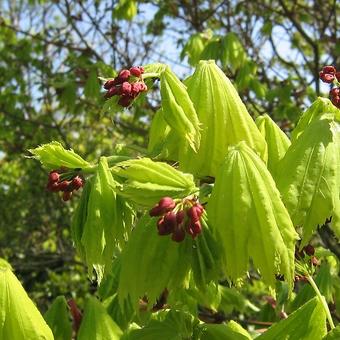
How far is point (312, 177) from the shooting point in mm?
1413

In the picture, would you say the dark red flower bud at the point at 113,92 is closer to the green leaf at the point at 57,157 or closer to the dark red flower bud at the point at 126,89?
the dark red flower bud at the point at 126,89

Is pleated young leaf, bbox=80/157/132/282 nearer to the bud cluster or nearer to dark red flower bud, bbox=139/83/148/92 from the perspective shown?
dark red flower bud, bbox=139/83/148/92

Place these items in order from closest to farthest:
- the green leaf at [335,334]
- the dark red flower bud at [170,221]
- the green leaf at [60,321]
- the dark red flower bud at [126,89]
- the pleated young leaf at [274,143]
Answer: the dark red flower bud at [170,221] < the green leaf at [335,334] < the dark red flower bud at [126,89] < the pleated young leaf at [274,143] < the green leaf at [60,321]

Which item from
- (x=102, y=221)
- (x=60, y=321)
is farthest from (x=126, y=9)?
(x=102, y=221)

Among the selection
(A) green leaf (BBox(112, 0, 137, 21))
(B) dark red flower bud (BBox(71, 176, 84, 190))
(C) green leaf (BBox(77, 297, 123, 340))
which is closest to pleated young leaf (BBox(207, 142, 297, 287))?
(B) dark red flower bud (BBox(71, 176, 84, 190))

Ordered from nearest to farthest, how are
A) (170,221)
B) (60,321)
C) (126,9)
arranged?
(170,221)
(60,321)
(126,9)

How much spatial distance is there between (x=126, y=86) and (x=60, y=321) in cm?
88

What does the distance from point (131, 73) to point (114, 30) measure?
530cm

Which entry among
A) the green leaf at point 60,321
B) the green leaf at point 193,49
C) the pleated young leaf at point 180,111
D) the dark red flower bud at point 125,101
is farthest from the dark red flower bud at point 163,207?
the green leaf at point 193,49

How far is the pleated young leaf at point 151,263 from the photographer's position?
1395mm

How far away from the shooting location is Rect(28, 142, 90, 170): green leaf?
156 centimetres

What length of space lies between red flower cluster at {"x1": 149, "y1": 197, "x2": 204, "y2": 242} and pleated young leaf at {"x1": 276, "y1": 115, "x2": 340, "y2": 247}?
26cm

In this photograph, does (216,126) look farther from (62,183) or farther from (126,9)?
(126,9)

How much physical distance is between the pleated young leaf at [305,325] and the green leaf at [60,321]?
29.3 inches
